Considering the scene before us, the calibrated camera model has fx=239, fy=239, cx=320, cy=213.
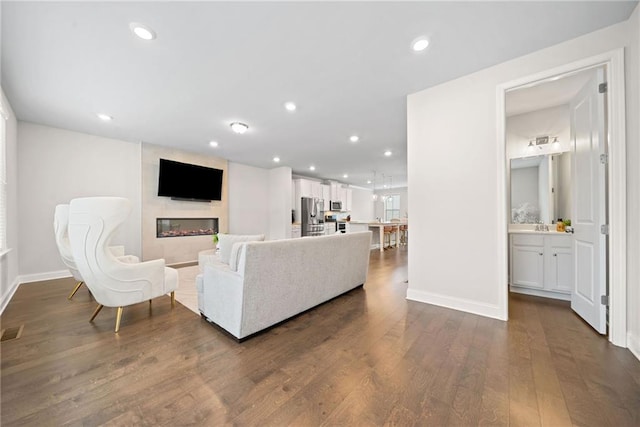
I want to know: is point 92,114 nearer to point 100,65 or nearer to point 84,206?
point 100,65

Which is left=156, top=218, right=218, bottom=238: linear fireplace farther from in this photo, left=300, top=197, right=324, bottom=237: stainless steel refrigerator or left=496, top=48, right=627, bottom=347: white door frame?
left=496, top=48, right=627, bottom=347: white door frame

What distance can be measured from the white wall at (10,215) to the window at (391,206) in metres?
11.7

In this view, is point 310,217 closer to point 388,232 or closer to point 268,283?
point 388,232

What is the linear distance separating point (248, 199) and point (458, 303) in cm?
624

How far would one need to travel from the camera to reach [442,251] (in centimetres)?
286

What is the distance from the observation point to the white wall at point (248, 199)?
7000 mm

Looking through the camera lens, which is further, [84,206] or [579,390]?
[84,206]

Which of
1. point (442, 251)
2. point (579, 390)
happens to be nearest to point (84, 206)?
point (442, 251)

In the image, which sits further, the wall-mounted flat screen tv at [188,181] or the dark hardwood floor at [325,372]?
the wall-mounted flat screen tv at [188,181]

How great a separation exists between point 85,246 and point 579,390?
3977mm

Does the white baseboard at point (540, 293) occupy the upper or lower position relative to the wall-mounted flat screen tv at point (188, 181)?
lower

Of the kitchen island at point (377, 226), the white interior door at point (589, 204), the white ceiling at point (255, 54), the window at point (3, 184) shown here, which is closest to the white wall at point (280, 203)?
the kitchen island at point (377, 226)

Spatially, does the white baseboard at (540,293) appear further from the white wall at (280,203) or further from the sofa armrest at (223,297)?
the white wall at (280,203)

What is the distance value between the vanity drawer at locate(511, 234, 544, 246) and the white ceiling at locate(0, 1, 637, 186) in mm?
2218
